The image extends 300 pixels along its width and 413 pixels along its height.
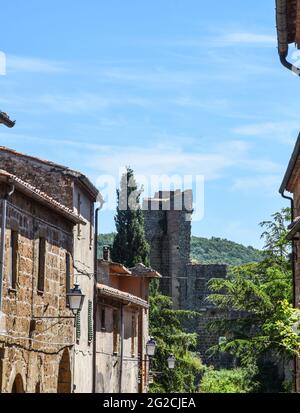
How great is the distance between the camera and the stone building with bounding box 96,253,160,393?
3225cm

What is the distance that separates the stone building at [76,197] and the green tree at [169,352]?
14639mm

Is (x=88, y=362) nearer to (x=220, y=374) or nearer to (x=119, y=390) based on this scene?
(x=119, y=390)

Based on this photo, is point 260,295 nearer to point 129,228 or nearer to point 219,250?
point 129,228

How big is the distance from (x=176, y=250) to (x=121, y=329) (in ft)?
118

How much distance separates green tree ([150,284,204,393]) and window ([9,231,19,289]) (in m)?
24.1

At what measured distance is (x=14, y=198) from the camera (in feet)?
65.8

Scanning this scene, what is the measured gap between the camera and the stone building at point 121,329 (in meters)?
32.2

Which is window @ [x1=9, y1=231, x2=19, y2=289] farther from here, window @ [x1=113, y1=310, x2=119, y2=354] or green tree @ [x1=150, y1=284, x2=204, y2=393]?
green tree @ [x1=150, y1=284, x2=204, y2=393]

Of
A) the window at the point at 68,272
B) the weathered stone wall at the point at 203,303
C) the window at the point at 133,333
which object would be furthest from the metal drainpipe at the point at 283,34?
the weathered stone wall at the point at 203,303

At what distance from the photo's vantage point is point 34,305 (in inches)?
869

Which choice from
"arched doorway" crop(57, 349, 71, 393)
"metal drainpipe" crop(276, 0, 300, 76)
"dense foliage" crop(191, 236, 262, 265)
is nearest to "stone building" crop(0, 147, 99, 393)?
"arched doorway" crop(57, 349, 71, 393)

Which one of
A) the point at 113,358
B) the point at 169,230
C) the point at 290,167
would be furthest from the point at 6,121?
the point at 169,230

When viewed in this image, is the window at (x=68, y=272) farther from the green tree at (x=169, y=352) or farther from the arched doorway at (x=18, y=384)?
the green tree at (x=169, y=352)
